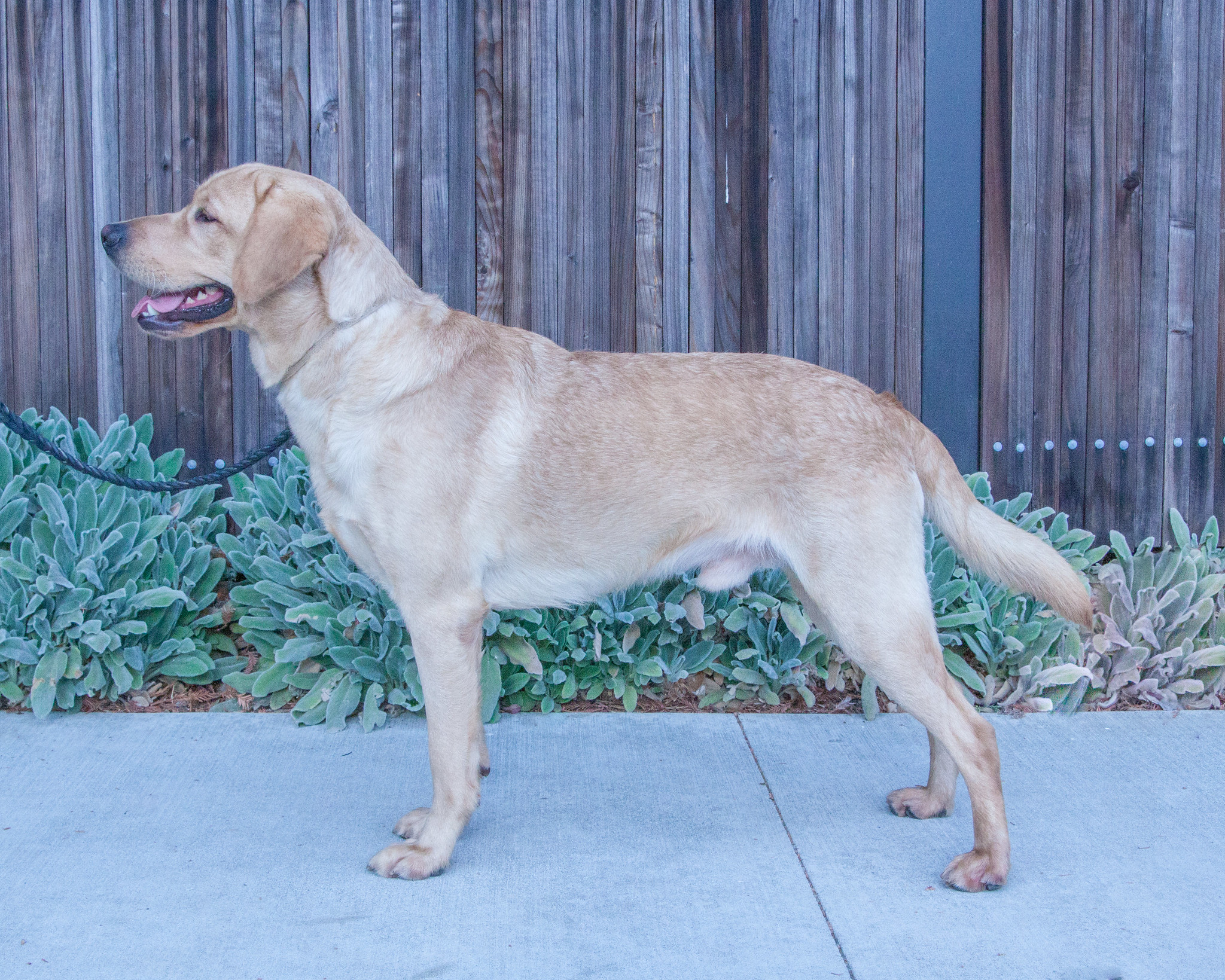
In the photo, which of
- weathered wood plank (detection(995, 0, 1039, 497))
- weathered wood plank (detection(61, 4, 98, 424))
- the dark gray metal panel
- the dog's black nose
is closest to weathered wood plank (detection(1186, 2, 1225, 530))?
weathered wood plank (detection(995, 0, 1039, 497))

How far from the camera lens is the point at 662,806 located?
3.23 m

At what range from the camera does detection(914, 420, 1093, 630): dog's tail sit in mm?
2844

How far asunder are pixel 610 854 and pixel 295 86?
11.6 feet

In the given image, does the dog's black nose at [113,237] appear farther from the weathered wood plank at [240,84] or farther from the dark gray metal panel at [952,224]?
the dark gray metal panel at [952,224]

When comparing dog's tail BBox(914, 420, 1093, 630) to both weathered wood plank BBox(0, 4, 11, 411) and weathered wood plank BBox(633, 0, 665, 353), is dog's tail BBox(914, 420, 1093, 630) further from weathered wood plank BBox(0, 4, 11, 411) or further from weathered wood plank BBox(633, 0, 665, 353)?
weathered wood plank BBox(0, 4, 11, 411)

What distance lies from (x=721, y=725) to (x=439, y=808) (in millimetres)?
1423

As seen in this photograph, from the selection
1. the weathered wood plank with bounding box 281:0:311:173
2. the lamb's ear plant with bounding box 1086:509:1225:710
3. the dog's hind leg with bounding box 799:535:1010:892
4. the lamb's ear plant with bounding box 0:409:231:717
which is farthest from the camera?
the weathered wood plank with bounding box 281:0:311:173

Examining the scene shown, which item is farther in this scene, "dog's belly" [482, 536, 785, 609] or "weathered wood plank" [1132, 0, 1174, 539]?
"weathered wood plank" [1132, 0, 1174, 539]

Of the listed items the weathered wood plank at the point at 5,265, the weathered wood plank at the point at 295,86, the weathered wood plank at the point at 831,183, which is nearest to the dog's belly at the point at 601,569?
the weathered wood plank at the point at 831,183

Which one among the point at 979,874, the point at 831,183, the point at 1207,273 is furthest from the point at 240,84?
the point at 1207,273

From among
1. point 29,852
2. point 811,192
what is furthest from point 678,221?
point 29,852

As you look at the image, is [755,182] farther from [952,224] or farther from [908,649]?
[908,649]

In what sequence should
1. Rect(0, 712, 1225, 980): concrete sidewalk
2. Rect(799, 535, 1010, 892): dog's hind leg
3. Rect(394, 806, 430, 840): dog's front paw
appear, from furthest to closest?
1. Rect(394, 806, 430, 840): dog's front paw
2. Rect(799, 535, 1010, 892): dog's hind leg
3. Rect(0, 712, 1225, 980): concrete sidewalk

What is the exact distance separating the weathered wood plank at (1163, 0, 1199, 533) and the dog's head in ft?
12.8
